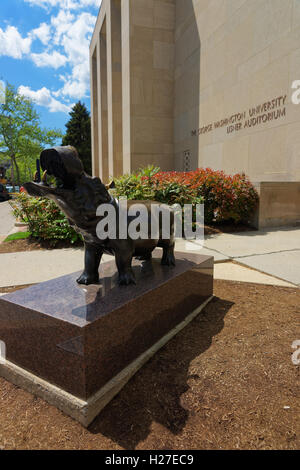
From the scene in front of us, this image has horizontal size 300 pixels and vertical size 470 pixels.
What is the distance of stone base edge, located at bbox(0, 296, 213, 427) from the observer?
1.69 meters

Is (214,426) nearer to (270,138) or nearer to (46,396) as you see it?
(46,396)

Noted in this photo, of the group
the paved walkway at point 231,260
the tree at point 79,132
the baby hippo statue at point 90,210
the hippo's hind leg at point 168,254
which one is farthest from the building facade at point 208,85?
the tree at point 79,132

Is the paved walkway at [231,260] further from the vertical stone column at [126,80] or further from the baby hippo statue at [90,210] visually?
the vertical stone column at [126,80]

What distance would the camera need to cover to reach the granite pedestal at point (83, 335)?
1.72 m

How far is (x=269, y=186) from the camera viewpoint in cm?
793

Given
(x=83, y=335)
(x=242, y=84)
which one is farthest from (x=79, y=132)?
(x=83, y=335)

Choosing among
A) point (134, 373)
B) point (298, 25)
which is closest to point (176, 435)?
point (134, 373)

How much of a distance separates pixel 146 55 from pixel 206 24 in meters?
3.07

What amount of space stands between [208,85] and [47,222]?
9.21 meters

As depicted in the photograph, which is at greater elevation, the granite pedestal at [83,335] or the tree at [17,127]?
the tree at [17,127]

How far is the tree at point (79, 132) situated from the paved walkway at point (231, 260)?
36.2 metres

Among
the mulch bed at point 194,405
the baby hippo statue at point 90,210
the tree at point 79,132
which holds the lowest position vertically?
the mulch bed at point 194,405

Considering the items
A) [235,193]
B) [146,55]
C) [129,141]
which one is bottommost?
[235,193]

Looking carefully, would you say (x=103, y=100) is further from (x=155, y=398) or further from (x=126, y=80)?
(x=155, y=398)
